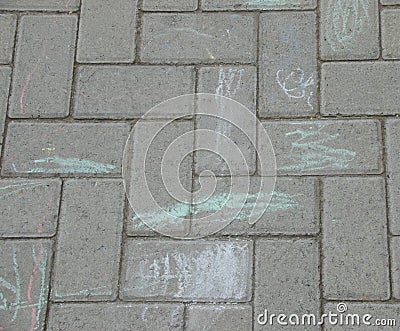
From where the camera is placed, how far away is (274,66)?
2.50 meters

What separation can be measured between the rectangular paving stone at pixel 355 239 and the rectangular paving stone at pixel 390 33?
0.55m

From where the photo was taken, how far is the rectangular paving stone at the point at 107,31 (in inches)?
101

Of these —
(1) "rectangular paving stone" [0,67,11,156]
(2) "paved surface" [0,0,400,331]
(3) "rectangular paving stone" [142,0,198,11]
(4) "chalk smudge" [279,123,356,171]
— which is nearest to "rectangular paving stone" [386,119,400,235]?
(2) "paved surface" [0,0,400,331]

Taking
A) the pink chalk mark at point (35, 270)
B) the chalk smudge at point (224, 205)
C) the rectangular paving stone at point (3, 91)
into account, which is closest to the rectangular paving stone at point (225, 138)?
the chalk smudge at point (224, 205)

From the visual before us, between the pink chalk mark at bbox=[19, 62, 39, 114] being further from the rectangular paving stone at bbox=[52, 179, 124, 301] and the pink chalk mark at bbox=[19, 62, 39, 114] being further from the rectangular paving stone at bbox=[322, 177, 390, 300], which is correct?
the rectangular paving stone at bbox=[322, 177, 390, 300]

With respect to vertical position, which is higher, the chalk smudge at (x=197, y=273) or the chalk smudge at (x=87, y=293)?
the chalk smudge at (x=197, y=273)

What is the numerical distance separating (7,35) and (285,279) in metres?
1.56

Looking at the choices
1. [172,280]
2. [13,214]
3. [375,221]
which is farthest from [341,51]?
[13,214]

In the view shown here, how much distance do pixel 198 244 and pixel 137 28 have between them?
98 cm

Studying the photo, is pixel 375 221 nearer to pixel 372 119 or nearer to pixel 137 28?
pixel 372 119

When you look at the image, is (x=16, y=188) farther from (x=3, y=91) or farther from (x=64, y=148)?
(x=3, y=91)

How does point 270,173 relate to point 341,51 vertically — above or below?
below

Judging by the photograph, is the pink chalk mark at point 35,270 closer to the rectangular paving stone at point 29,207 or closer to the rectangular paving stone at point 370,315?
the rectangular paving stone at point 29,207

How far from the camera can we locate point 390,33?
2.53m
